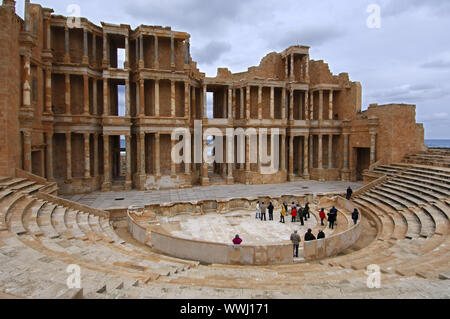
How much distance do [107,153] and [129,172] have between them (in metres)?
2.40

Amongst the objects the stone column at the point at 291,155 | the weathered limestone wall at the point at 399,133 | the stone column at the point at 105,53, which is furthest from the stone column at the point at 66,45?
the weathered limestone wall at the point at 399,133

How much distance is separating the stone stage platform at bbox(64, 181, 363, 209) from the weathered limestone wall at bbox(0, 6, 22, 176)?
17.3 ft

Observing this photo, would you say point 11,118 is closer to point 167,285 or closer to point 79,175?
point 79,175

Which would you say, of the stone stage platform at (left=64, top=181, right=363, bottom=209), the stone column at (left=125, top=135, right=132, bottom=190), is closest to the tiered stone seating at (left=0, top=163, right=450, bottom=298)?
the stone stage platform at (left=64, top=181, right=363, bottom=209)

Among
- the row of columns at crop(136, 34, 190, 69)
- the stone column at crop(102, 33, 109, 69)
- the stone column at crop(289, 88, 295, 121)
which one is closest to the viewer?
the stone column at crop(102, 33, 109, 69)

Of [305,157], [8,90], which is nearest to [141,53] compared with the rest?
[8,90]

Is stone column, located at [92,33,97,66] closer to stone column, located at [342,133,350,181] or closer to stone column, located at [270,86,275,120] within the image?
stone column, located at [270,86,275,120]

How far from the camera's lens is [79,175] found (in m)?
24.6

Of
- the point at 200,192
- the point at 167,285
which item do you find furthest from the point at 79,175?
the point at 167,285

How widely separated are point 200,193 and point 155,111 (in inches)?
331

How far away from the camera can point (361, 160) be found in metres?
31.3

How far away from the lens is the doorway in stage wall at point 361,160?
3084 cm

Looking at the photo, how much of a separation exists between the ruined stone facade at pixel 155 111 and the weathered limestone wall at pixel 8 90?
0.38 ft

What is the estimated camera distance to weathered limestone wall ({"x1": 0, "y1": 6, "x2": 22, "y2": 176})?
631 inches
